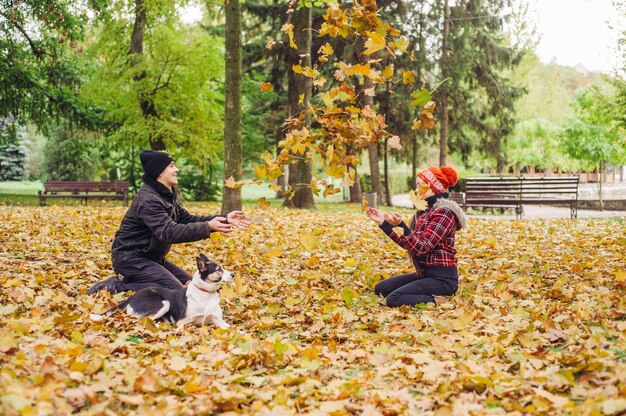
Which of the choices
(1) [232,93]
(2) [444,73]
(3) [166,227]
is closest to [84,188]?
(1) [232,93]

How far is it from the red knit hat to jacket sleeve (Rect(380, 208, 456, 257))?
0.22 meters

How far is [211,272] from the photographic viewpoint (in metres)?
4.55

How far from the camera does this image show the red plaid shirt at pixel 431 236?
5469 millimetres

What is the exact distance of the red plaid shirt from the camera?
547cm

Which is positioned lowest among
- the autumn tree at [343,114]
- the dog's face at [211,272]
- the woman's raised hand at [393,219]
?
the dog's face at [211,272]

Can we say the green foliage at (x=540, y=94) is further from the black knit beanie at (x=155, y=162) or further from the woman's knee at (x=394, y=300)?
the black knit beanie at (x=155, y=162)

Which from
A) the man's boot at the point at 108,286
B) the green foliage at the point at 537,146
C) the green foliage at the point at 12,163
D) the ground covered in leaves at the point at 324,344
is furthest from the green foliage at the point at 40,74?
the green foliage at the point at 12,163

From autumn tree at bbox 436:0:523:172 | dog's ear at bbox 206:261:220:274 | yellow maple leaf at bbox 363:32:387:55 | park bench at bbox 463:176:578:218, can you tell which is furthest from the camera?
autumn tree at bbox 436:0:523:172

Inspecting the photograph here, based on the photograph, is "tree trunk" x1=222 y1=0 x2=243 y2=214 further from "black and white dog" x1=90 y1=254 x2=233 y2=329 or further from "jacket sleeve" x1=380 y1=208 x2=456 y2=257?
"black and white dog" x1=90 y1=254 x2=233 y2=329

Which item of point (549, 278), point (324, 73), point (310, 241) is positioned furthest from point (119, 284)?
point (324, 73)

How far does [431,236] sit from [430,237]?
13mm

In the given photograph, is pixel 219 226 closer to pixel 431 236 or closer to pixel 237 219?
pixel 237 219

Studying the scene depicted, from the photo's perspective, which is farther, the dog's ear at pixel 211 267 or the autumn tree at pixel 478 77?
the autumn tree at pixel 478 77

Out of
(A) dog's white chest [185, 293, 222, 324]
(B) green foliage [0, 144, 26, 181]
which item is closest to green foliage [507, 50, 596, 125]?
(A) dog's white chest [185, 293, 222, 324]
